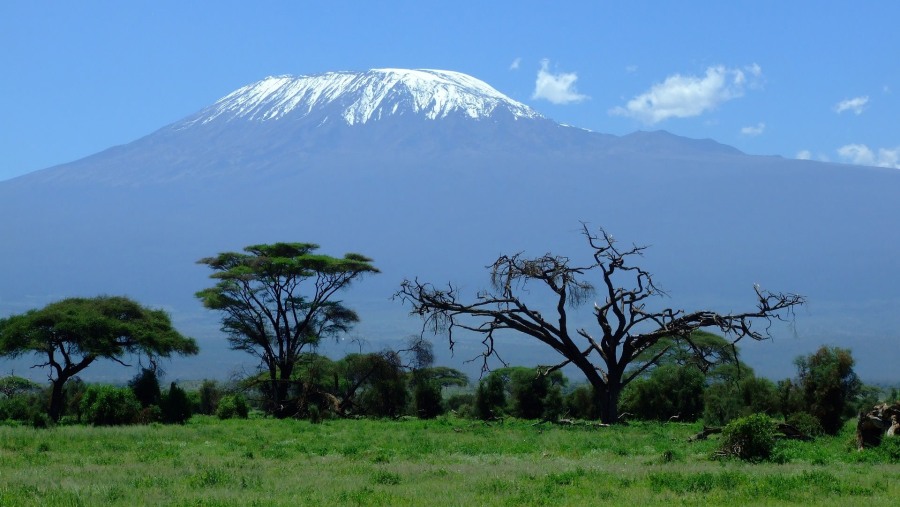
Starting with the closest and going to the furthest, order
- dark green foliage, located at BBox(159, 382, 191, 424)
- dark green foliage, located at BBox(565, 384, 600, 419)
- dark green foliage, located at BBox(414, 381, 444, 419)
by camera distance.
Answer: dark green foliage, located at BBox(159, 382, 191, 424)
dark green foliage, located at BBox(565, 384, 600, 419)
dark green foliage, located at BBox(414, 381, 444, 419)

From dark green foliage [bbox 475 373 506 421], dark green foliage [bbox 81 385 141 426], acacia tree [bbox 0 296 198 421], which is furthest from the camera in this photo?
dark green foliage [bbox 475 373 506 421]

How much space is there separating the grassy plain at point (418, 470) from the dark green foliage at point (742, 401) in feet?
6.40

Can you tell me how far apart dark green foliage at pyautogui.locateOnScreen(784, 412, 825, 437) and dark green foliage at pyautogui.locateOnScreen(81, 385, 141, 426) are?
66.2 feet

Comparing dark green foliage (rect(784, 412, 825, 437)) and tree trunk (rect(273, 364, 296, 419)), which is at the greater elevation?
tree trunk (rect(273, 364, 296, 419))

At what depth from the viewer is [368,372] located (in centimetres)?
4481

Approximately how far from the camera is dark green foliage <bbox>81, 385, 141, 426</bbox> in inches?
1336

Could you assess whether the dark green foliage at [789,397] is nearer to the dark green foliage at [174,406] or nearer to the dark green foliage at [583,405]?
the dark green foliage at [583,405]

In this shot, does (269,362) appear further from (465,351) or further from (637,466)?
(465,351)

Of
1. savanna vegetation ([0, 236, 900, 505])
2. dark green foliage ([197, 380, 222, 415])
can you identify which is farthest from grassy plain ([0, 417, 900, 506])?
dark green foliage ([197, 380, 222, 415])

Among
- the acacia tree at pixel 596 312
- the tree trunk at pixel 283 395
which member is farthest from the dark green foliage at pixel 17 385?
the acacia tree at pixel 596 312

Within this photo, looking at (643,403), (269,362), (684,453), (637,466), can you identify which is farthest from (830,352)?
(269,362)

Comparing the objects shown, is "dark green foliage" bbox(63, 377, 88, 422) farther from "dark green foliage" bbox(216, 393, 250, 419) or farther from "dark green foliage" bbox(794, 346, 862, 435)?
"dark green foliage" bbox(794, 346, 862, 435)

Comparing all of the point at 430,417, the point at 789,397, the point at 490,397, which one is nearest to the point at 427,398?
the point at 430,417

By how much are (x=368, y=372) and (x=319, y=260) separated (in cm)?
532
